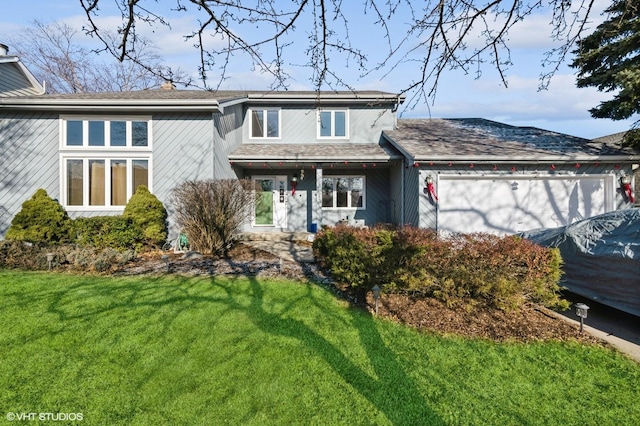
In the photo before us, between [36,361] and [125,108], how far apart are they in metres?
8.09

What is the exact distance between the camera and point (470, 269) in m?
4.75

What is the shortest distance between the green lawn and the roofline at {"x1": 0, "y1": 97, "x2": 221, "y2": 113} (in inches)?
243

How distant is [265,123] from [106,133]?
18.4ft

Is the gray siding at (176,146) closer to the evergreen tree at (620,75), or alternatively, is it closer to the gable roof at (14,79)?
the gable roof at (14,79)

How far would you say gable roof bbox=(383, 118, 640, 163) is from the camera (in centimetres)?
932

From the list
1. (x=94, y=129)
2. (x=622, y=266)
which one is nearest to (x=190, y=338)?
(x=622, y=266)

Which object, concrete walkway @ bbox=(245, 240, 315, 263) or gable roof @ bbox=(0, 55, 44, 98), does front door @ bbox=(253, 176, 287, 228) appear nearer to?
concrete walkway @ bbox=(245, 240, 315, 263)

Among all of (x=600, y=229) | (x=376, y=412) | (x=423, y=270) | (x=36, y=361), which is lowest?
(x=376, y=412)

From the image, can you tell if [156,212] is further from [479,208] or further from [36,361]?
[479,208]

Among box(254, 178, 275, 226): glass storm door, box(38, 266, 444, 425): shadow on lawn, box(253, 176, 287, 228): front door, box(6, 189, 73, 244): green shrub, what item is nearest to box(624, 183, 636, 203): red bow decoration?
box(38, 266, 444, 425): shadow on lawn

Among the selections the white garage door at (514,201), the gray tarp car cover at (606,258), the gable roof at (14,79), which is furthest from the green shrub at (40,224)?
the gray tarp car cover at (606,258)

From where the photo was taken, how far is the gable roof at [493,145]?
9.32 m

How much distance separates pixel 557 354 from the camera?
3.81 metres

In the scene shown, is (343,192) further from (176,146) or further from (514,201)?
(176,146)
